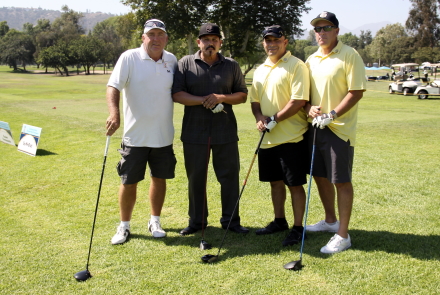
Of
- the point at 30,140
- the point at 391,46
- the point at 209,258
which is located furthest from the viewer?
the point at 391,46

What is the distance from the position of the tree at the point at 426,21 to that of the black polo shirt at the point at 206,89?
85560 mm

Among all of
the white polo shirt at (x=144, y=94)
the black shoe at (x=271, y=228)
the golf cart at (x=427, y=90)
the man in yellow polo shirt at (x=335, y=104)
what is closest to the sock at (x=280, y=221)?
the black shoe at (x=271, y=228)

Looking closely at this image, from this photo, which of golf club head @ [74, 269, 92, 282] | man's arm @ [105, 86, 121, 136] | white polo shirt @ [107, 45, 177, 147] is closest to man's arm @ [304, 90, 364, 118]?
white polo shirt @ [107, 45, 177, 147]

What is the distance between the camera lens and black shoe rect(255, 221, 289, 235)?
4.52 meters

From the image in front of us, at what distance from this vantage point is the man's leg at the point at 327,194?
4.44 meters

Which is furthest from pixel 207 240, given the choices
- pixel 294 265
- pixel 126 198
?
pixel 294 265

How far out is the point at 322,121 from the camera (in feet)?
12.7

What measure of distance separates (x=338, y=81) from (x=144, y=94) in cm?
190

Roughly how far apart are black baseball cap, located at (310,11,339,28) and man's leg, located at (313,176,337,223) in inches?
61.3

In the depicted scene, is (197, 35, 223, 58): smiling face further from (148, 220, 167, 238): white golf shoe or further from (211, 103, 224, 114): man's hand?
(148, 220, 167, 238): white golf shoe

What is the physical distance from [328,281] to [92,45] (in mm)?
83512

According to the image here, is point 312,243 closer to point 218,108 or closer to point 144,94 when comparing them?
point 218,108

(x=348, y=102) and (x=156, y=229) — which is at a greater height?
(x=348, y=102)

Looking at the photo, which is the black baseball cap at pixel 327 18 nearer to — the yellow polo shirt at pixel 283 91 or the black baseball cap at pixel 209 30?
the yellow polo shirt at pixel 283 91
